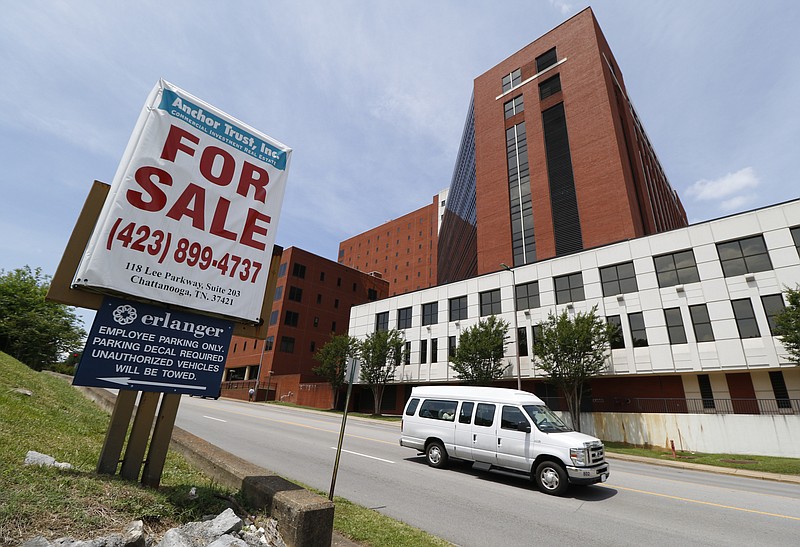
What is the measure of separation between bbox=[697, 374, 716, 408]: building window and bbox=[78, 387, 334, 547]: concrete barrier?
2753cm

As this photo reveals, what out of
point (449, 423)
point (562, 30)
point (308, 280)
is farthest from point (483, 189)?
point (449, 423)

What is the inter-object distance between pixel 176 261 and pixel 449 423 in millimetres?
9553

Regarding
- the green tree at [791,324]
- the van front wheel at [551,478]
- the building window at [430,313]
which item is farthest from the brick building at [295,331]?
the green tree at [791,324]

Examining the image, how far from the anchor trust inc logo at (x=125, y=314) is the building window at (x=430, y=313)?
110 feet

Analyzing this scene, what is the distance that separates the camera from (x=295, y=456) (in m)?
11.6

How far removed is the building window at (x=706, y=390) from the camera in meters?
23.0

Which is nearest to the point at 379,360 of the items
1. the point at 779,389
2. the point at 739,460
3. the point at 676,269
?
the point at 676,269

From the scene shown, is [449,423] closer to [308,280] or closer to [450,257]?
[308,280]

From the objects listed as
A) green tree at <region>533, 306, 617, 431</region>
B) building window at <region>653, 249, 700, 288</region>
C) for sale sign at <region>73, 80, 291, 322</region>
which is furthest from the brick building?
for sale sign at <region>73, 80, 291, 322</region>

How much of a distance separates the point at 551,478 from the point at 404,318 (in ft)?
103

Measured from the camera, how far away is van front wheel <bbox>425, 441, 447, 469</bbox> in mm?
11531

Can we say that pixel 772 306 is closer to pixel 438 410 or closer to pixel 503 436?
pixel 503 436

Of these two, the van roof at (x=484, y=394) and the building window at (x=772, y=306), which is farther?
the building window at (x=772, y=306)

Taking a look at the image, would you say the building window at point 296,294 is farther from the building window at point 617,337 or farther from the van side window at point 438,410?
the van side window at point 438,410
